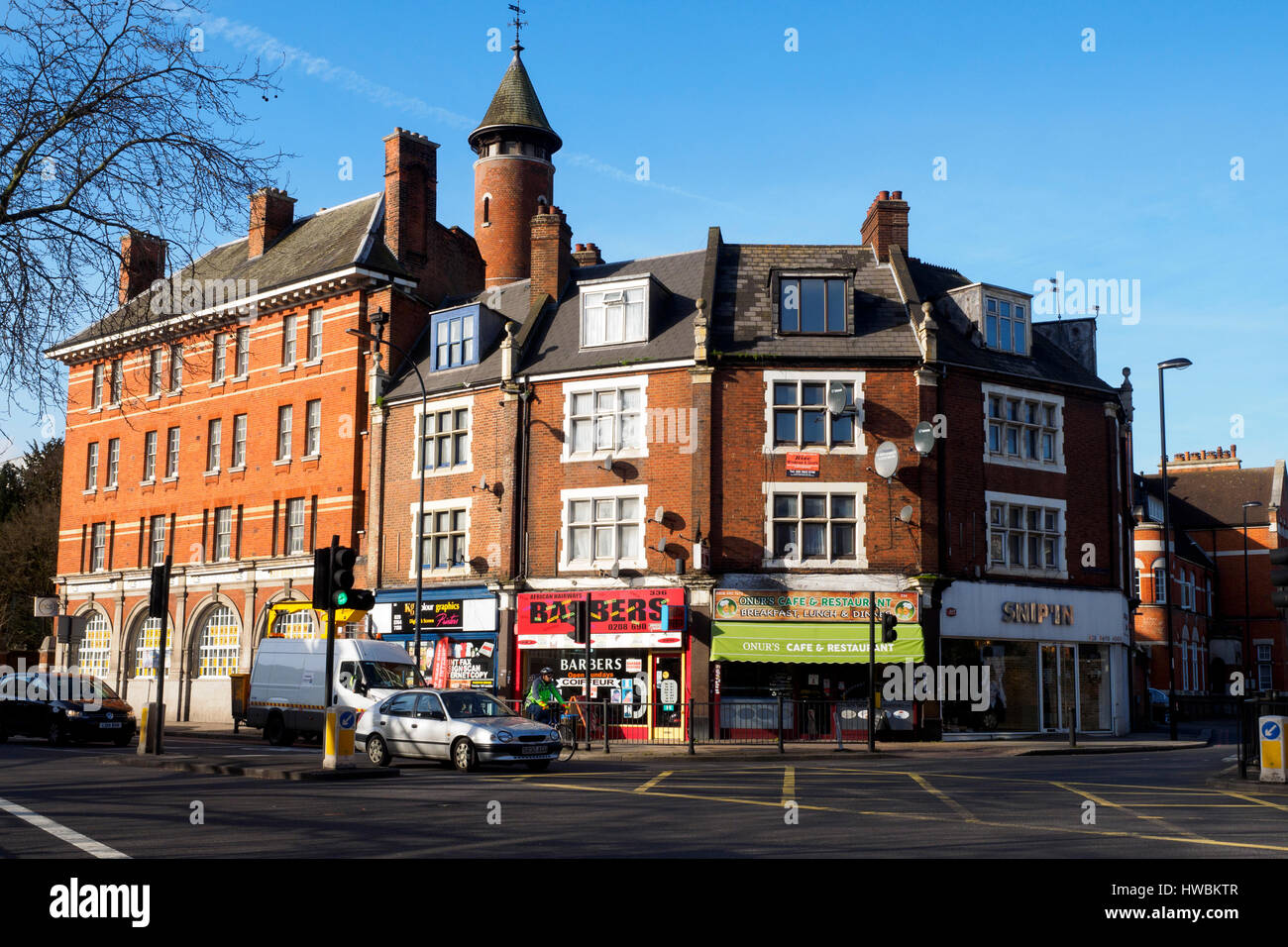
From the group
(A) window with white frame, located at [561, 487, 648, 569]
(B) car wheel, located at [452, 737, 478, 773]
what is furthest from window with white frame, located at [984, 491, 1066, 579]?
(B) car wheel, located at [452, 737, 478, 773]

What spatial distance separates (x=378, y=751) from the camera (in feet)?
70.6

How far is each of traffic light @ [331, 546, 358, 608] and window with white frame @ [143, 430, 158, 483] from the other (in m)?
31.1

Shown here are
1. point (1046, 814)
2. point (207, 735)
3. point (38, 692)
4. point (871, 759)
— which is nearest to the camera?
point (1046, 814)

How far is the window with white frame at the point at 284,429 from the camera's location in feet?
136

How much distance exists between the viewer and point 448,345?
38.2 m

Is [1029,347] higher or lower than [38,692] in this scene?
higher

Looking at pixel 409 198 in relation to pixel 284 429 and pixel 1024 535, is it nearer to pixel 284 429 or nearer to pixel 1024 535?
pixel 284 429

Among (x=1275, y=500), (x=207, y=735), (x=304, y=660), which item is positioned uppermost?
(x=1275, y=500)

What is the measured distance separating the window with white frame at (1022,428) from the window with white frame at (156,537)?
3078 cm

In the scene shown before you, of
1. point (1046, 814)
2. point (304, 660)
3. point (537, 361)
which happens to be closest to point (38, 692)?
point (304, 660)

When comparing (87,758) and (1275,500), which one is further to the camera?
(1275,500)

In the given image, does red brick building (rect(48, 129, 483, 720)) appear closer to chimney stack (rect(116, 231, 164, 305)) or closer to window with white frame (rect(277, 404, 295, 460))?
window with white frame (rect(277, 404, 295, 460))
